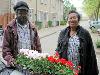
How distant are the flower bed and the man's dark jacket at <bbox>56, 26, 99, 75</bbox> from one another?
1212mm

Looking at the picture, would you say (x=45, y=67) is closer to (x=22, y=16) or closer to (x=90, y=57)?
(x=22, y=16)

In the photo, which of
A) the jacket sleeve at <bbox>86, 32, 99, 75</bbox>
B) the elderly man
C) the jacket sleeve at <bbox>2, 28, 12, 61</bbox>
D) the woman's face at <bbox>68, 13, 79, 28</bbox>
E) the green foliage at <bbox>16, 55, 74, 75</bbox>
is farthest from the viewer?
the jacket sleeve at <bbox>86, 32, 99, 75</bbox>

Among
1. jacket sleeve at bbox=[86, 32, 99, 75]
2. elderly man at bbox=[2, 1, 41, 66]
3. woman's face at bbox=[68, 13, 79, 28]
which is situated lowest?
jacket sleeve at bbox=[86, 32, 99, 75]

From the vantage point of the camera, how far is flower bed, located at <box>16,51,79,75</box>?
12.7 ft

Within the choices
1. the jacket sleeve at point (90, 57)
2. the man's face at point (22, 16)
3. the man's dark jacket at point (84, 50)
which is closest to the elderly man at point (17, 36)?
the man's face at point (22, 16)

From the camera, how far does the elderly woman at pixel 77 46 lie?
532 centimetres

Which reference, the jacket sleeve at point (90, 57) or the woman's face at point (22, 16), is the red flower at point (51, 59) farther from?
the jacket sleeve at point (90, 57)

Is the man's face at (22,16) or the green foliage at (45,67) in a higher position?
the man's face at (22,16)

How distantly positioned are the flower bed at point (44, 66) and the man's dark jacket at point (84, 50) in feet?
3.98

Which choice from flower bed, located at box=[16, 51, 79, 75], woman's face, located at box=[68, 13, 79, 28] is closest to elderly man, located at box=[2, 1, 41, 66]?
woman's face, located at box=[68, 13, 79, 28]

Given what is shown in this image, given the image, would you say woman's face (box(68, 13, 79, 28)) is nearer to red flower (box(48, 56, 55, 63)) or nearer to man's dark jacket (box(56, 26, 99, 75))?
man's dark jacket (box(56, 26, 99, 75))

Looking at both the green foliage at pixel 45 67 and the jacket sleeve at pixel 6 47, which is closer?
Result: the green foliage at pixel 45 67

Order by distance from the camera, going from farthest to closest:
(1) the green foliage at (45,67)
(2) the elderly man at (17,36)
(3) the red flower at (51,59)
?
(2) the elderly man at (17,36) → (3) the red flower at (51,59) → (1) the green foliage at (45,67)

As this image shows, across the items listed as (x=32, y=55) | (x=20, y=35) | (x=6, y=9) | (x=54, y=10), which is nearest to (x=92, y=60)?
(x=20, y=35)
